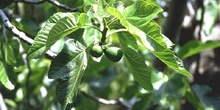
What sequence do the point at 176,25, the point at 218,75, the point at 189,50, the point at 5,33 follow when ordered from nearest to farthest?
the point at 5,33, the point at 189,50, the point at 176,25, the point at 218,75

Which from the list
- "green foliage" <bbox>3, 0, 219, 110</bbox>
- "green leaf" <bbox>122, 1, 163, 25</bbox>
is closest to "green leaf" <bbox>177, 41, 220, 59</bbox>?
"green foliage" <bbox>3, 0, 219, 110</bbox>

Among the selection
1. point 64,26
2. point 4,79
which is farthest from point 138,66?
point 4,79

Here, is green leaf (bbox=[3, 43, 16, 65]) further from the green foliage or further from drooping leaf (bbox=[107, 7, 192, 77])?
drooping leaf (bbox=[107, 7, 192, 77])

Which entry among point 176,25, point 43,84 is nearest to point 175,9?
point 176,25

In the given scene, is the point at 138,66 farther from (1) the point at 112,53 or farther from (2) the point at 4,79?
(2) the point at 4,79

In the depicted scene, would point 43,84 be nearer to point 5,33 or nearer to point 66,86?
point 5,33
